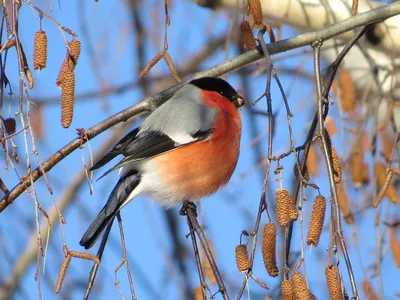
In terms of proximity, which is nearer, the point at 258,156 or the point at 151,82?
the point at 258,156

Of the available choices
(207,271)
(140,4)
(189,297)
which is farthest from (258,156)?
(207,271)

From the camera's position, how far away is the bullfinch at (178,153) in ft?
9.11

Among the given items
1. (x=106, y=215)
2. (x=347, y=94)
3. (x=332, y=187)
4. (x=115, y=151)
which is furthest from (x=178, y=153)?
(x=332, y=187)

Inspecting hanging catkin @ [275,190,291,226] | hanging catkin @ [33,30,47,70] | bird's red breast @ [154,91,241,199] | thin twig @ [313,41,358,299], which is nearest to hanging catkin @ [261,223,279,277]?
hanging catkin @ [275,190,291,226]

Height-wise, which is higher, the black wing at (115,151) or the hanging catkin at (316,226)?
the black wing at (115,151)

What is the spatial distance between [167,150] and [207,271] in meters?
0.58

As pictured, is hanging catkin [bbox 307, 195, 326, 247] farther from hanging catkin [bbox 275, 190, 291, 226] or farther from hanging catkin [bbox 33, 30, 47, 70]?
hanging catkin [bbox 33, 30, 47, 70]

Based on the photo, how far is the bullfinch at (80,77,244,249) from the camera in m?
2.78

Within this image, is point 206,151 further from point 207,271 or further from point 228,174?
point 207,271

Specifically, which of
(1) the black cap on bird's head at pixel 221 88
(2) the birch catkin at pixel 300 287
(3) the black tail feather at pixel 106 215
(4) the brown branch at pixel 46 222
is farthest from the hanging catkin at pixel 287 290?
(4) the brown branch at pixel 46 222

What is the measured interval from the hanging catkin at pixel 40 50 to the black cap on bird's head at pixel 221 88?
3.96 feet

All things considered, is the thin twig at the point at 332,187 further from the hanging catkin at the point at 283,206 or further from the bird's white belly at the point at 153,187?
the bird's white belly at the point at 153,187

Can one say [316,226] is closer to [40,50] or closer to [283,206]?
[283,206]

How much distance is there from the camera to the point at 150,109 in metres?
2.70
